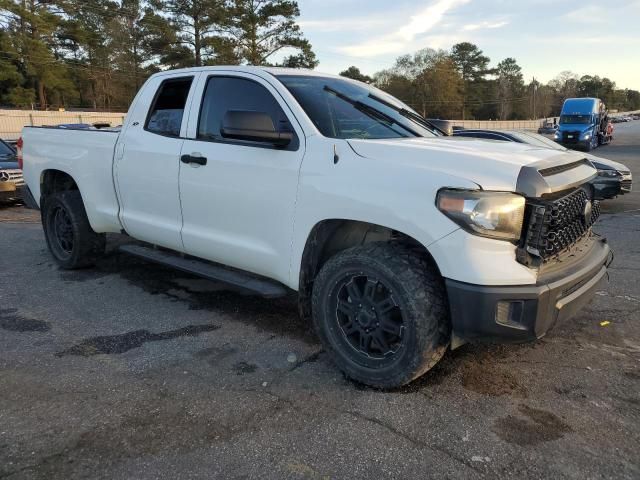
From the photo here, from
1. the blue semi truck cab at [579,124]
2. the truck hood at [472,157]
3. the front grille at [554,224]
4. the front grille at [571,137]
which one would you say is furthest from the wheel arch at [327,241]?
the front grille at [571,137]

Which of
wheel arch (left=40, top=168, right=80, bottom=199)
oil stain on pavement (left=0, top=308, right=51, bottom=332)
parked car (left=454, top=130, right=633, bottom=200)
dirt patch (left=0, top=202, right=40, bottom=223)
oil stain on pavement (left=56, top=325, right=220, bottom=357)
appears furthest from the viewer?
parked car (left=454, top=130, right=633, bottom=200)

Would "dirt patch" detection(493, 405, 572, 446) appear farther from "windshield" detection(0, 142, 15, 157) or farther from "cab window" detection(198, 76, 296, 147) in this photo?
"windshield" detection(0, 142, 15, 157)

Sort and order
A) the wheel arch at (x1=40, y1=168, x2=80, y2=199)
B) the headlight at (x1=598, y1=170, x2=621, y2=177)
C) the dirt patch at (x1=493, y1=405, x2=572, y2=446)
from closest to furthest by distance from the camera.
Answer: the dirt patch at (x1=493, y1=405, x2=572, y2=446)
the wheel arch at (x1=40, y1=168, x2=80, y2=199)
the headlight at (x1=598, y1=170, x2=621, y2=177)

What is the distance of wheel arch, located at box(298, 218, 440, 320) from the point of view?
3.54 meters

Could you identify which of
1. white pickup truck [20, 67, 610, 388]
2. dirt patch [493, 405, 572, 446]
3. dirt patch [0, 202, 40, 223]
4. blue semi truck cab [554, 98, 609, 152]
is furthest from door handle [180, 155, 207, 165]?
blue semi truck cab [554, 98, 609, 152]

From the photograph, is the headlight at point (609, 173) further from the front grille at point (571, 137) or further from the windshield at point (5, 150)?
the front grille at point (571, 137)

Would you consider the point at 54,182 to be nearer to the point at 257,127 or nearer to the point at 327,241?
the point at 257,127

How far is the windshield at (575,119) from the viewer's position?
3159 centimetres

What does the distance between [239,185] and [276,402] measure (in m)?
1.55

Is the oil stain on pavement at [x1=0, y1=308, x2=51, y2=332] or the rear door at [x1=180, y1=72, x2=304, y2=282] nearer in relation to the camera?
the rear door at [x1=180, y1=72, x2=304, y2=282]

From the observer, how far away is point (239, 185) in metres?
3.93

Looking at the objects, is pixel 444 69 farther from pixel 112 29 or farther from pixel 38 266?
pixel 38 266

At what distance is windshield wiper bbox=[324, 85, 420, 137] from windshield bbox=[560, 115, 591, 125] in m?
31.5

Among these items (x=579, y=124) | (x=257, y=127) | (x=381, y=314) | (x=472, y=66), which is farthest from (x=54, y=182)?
(x=472, y=66)
